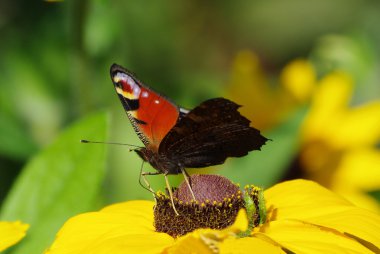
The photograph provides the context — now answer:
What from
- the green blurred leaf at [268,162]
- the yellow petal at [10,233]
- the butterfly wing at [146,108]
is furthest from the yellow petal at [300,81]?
the yellow petal at [10,233]

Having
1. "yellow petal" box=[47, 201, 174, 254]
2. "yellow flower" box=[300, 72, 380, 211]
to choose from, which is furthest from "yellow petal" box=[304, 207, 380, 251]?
"yellow flower" box=[300, 72, 380, 211]

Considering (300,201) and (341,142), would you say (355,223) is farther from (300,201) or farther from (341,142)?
(341,142)

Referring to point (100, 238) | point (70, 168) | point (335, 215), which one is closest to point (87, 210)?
point (70, 168)

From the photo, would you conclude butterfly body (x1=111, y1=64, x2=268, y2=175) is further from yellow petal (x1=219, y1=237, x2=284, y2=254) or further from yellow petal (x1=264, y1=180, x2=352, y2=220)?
yellow petal (x1=219, y1=237, x2=284, y2=254)

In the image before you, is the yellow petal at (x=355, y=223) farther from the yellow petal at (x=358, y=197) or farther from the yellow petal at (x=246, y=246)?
the yellow petal at (x=358, y=197)

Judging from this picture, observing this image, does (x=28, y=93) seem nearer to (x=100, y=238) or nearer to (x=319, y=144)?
(x=319, y=144)

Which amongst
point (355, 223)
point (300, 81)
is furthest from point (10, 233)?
point (300, 81)

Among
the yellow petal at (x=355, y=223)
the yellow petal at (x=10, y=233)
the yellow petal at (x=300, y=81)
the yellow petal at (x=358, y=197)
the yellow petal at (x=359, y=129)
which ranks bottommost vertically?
the yellow petal at (x=358, y=197)
